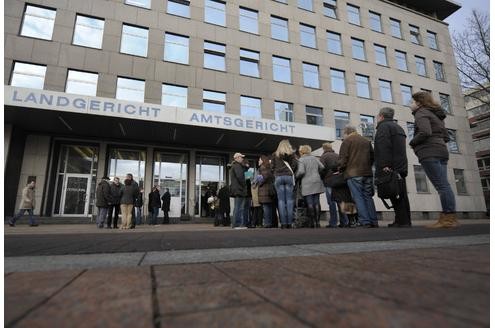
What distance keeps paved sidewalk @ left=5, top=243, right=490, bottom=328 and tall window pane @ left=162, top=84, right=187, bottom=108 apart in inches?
569

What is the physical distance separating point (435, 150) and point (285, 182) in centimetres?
261

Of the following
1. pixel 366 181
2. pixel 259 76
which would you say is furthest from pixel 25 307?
pixel 259 76

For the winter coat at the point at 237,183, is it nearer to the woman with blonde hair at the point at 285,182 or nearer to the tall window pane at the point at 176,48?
the woman with blonde hair at the point at 285,182

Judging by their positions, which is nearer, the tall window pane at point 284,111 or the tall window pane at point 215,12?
the tall window pane at point 284,111

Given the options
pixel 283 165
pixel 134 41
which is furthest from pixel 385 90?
pixel 283 165

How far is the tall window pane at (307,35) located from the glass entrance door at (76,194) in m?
14.9

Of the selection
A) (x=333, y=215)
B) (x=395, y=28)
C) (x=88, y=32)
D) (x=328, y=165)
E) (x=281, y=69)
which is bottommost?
(x=333, y=215)

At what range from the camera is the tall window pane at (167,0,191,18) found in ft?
55.3

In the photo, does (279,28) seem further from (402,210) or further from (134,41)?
(402,210)

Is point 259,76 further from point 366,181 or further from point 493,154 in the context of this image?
point 493,154

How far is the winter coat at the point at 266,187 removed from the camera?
21.3 ft

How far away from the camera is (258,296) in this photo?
40.4 inches

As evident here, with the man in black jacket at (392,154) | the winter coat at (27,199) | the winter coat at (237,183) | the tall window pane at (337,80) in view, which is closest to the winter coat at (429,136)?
the man in black jacket at (392,154)

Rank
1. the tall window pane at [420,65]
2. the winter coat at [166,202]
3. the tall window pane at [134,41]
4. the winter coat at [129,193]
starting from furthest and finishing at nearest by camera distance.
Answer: the tall window pane at [420,65]
the tall window pane at [134,41]
the winter coat at [166,202]
the winter coat at [129,193]
